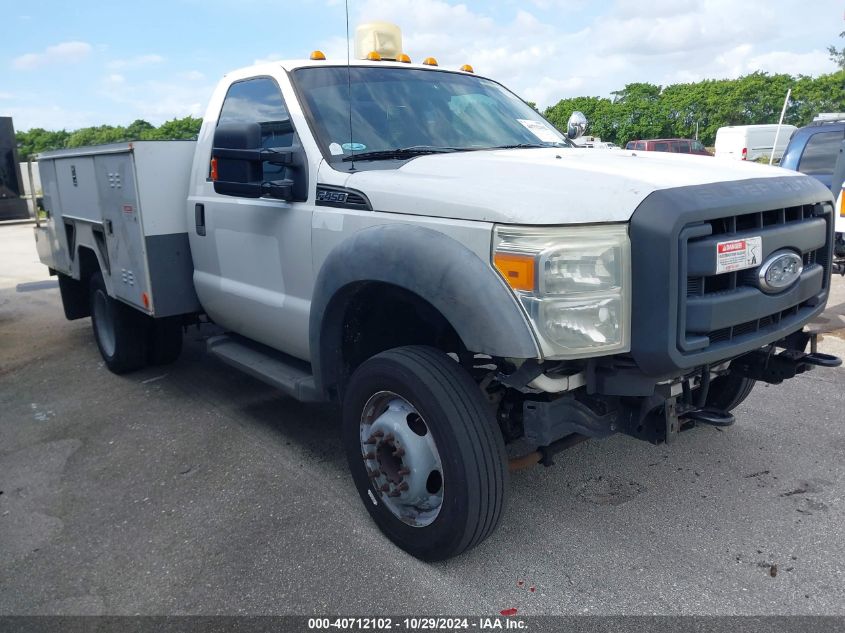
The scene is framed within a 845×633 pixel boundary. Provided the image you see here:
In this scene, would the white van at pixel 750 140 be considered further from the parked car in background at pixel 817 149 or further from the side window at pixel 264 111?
the side window at pixel 264 111

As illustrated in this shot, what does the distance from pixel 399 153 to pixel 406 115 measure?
0.37m

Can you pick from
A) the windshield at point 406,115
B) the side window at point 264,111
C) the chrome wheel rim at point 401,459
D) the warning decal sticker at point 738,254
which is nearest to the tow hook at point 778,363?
the warning decal sticker at point 738,254

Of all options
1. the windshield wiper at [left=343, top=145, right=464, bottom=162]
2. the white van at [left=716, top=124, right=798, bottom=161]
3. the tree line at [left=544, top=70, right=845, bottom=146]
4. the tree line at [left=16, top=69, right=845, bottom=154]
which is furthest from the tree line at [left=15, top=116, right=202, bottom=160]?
the windshield wiper at [left=343, top=145, right=464, bottom=162]

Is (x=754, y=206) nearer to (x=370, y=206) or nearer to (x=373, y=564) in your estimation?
(x=370, y=206)

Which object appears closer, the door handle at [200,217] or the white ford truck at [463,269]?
the white ford truck at [463,269]

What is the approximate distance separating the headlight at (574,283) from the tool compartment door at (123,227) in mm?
2904

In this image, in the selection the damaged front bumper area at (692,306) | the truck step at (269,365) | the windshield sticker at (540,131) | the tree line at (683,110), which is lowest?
the truck step at (269,365)

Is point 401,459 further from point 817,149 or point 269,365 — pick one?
point 817,149

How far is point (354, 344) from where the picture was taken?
3387mm

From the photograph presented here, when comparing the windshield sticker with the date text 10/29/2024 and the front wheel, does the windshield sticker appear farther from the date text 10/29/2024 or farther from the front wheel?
the date text 10/29/2024

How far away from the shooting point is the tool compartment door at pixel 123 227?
4426 mm

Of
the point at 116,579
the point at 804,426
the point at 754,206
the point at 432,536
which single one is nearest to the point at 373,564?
the point at 432,536

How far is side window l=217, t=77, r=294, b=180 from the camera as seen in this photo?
12.0ft

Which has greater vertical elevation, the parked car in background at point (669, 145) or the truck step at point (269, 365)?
the parked car in background at point (669, 145)
